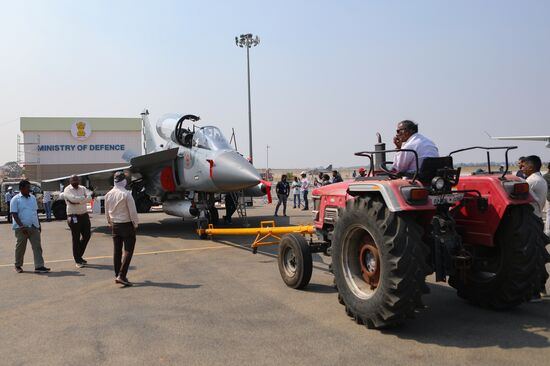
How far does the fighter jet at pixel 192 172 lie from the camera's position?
38.9 feet

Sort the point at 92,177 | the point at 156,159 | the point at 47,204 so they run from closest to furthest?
the point at 156,159, the point at 92,177, the point at 47,204

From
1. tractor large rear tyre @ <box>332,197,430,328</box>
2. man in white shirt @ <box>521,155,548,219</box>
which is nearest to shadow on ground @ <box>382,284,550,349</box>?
tractor large rear tyre @ <box>332,197,430,328</box>

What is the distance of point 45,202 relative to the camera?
19844 mm

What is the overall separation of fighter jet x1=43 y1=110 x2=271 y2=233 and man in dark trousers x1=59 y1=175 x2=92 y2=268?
3.78 meters

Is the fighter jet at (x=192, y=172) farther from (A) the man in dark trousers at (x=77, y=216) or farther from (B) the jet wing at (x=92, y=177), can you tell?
(A) the man in dark trousers at (x=77, y=216)

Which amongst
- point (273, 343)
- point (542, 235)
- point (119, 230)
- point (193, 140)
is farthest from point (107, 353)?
point (193, 140)

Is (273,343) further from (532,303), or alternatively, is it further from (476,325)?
(532,303)

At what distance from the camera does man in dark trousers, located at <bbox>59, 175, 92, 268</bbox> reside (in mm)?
8781

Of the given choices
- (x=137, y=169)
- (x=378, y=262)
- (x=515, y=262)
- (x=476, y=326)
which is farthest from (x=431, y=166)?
(x=137, y=169)

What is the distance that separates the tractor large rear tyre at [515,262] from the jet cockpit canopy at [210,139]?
28.2ft

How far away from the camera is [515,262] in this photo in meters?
4.73

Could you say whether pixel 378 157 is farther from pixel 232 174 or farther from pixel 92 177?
pixel 92 177

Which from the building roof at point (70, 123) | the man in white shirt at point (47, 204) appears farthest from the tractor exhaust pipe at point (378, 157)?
the building roof at point (70, 123)

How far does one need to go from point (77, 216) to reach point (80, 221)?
12 centimetres
